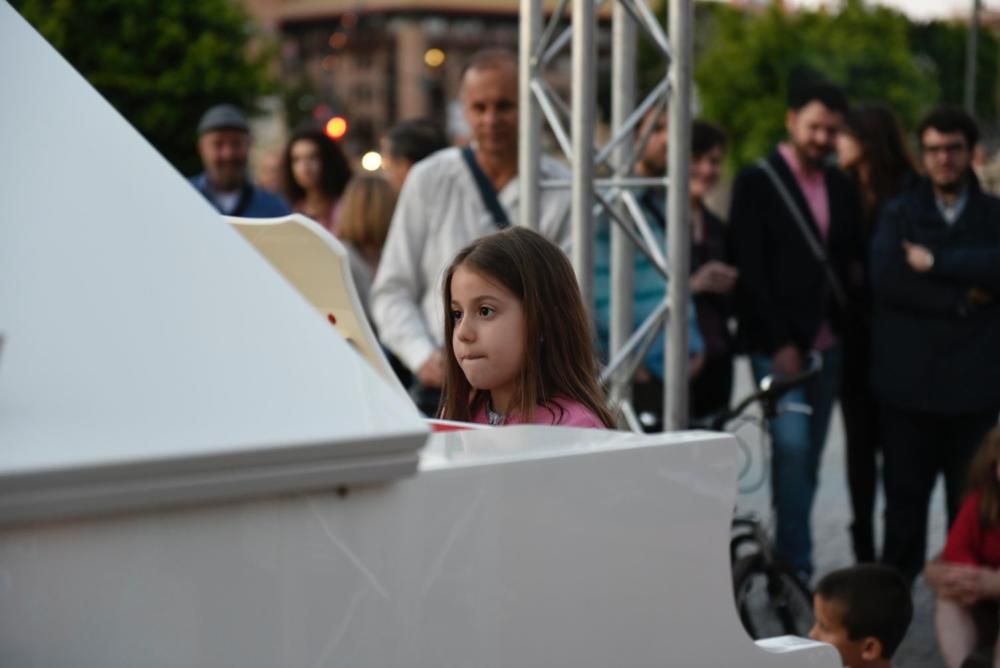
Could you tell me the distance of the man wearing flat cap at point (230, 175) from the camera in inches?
268

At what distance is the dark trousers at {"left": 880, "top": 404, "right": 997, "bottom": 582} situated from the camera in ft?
19.0

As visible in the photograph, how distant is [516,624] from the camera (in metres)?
2.01

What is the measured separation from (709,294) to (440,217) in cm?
161

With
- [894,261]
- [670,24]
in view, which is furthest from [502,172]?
[894,261]

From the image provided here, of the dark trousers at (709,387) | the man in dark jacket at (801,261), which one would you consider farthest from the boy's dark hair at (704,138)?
the dark trousers at (709,387)

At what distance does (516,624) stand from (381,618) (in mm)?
209

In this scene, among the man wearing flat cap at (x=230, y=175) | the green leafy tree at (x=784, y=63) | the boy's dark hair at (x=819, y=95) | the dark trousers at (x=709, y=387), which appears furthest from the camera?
the green leafy tree at (x=784, y=63)

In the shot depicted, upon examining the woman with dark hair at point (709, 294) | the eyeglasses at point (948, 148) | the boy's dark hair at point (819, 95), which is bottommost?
the woman with dark hair at point (709, 294)

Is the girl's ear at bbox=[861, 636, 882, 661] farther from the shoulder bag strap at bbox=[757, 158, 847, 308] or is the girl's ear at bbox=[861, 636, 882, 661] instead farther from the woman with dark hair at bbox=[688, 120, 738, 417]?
the shoulder bag strap at bbox=[757, 158, 847, 308]

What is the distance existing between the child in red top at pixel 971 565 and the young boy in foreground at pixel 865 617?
0.77 m

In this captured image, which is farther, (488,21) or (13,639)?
(488,21)

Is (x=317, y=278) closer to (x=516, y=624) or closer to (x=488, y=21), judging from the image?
(x=516, y=624)

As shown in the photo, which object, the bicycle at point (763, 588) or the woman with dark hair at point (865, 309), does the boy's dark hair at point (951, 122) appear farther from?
the bicycle at point (763, 588)

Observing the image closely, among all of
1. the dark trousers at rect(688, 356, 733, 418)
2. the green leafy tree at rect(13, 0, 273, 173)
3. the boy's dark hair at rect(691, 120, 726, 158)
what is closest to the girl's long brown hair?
the dark trousers at rect(688, 356, 733, 418)
